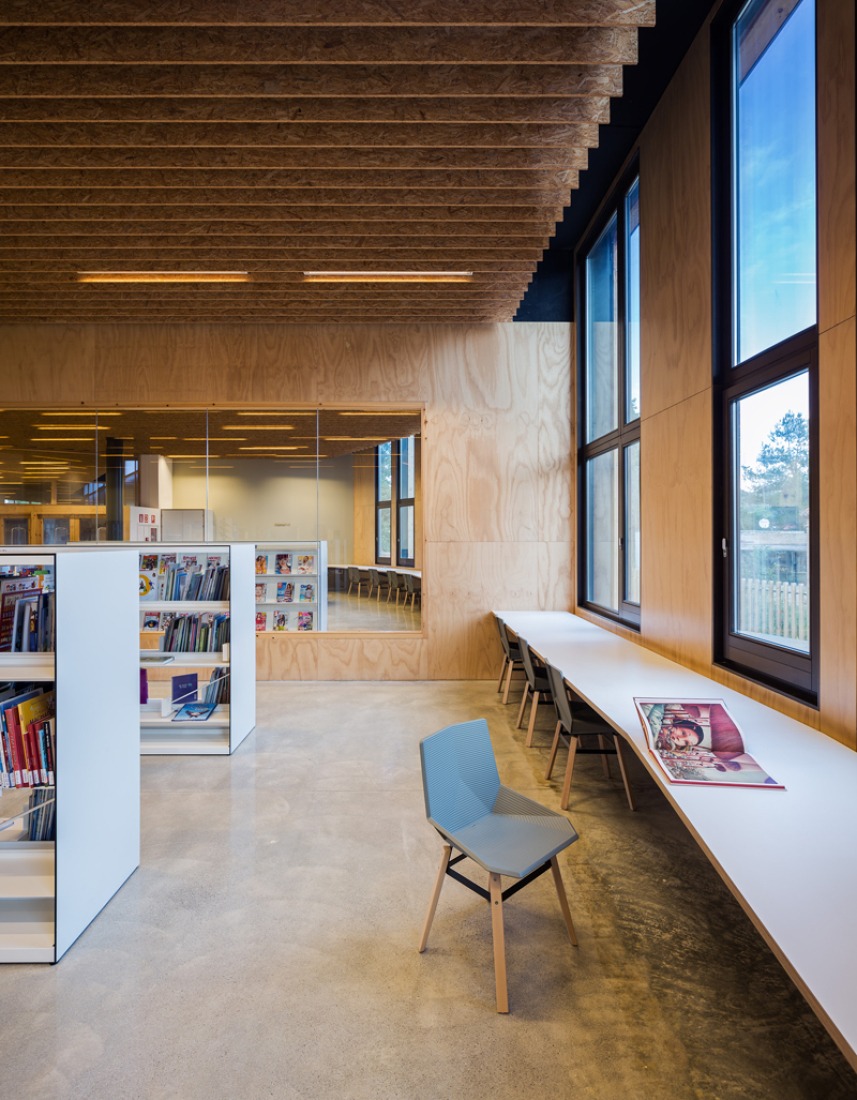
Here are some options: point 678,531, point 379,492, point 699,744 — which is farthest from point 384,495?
point 699,744

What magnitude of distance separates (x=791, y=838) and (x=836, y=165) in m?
2.59

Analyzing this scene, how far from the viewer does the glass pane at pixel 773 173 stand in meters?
3.13

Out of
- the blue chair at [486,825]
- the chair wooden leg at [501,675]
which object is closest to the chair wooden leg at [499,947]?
the blue chair at [486,825]

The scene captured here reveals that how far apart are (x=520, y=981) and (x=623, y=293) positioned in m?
5.27

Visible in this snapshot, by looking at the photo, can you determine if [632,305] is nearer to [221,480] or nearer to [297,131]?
[297,131]

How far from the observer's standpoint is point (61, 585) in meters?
2.47

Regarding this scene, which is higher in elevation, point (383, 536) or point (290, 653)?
point (383, 536)

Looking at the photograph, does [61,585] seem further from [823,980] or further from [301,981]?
[823,980]

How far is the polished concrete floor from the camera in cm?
194

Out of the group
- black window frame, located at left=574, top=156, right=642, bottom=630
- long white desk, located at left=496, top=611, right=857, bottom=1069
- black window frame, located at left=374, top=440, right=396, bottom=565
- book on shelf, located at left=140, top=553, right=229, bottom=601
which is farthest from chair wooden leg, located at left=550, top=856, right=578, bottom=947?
black window frame, located at left=374, top=440, right=396, bottom=565

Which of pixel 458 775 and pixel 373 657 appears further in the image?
pixel 373 657

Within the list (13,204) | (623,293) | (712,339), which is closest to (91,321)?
(13,204)

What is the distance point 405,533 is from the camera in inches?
296

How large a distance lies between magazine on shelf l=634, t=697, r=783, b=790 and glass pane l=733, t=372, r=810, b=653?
2.79ft
